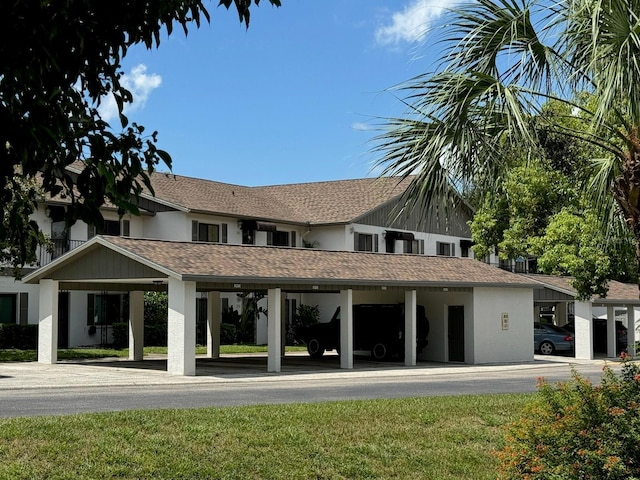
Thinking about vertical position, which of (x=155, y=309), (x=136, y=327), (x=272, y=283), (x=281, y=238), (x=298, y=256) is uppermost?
(x=281, y=238)

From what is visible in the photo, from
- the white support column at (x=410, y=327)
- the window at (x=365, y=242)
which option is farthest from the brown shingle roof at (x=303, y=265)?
the window at (x=365, y=242)

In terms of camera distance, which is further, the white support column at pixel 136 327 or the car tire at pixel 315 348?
the car tire at pixel 315 348

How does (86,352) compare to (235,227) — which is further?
(235,227)

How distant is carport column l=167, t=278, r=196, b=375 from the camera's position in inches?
968

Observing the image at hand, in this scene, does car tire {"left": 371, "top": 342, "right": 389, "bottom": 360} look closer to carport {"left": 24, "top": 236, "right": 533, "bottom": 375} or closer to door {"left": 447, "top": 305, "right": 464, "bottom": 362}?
carport {"left": 24, "top": 236, "right": 533, "bottom": 375}

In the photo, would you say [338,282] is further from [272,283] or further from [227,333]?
[227,333]

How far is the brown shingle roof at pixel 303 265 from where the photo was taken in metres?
25.4

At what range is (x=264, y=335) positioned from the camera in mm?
45625

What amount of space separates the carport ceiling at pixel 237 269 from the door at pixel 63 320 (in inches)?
341

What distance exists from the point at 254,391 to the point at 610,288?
88.7 ft

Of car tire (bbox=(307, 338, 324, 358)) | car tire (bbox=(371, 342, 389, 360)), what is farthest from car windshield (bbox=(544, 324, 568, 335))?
car tire (bbox=(307, 338, 324, 358))

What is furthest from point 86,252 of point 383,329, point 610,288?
point 610,288

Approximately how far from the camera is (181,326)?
80.8 feet

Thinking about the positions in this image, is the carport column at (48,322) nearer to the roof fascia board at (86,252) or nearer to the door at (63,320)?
the roof fascia board at (86,252)
